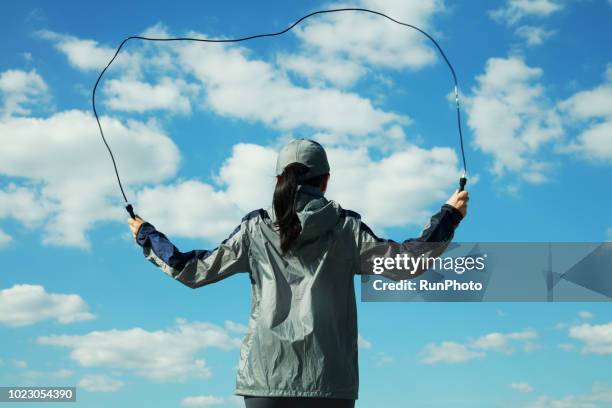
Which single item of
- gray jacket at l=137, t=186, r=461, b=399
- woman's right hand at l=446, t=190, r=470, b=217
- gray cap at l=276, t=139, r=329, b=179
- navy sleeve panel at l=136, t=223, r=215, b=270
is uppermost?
gray cap at l=276, t=139, r=329, b=179

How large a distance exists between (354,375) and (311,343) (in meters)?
0.39

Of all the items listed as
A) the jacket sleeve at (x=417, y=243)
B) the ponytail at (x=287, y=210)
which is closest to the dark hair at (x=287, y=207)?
the ponytail at (x=287, y=210)

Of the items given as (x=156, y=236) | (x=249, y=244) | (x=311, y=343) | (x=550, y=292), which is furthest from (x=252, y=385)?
(x=550, y=292)

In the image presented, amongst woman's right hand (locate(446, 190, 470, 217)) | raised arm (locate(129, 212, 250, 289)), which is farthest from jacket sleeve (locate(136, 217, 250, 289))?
woman's right hand (locate(446, 190, 470, 217))

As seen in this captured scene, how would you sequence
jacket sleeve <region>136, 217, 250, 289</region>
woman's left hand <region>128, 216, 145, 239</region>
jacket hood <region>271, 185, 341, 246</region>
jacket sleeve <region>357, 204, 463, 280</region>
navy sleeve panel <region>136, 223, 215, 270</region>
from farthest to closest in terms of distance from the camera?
1. woman's left hand <region>128, 216, 145, 239</region>
2. navy sleeve panel <region>136, 223, 215, 270</region>
3. jacket sleeve <region>136, 217, 250, 289</region>
4. jacket sleeve <region>357, 204, 463, 280</region>
5. jacket hood <region>271, 185, 341, 246</region>

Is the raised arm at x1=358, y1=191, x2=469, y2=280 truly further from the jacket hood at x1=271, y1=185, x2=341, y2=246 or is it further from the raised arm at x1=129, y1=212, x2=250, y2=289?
the raised arm at x1=129, y1=212, x2=250, y2=289

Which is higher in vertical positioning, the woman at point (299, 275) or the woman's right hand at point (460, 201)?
the woman's right hand at point (460, 201)

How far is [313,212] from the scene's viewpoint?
5.22 m

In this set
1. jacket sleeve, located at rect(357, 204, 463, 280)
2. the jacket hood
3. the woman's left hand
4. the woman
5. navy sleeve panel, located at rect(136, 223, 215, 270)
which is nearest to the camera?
the woman

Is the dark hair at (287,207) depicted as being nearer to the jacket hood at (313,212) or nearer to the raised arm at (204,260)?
the jacket hood at (313,212)

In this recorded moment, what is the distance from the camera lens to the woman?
5.00m

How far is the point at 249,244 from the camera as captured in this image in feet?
18.1

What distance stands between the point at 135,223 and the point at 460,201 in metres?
2.64

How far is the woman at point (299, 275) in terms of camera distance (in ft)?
16.4
